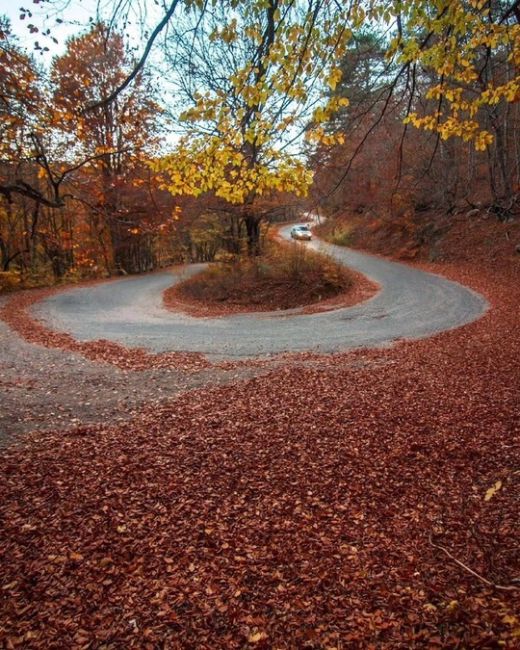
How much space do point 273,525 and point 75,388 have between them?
14.3 feet

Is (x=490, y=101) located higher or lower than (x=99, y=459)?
higher

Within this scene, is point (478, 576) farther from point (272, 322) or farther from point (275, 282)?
point (275, 282)

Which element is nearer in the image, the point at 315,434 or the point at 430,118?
the point at 315,434

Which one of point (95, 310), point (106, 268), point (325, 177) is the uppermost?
point (325, 177)

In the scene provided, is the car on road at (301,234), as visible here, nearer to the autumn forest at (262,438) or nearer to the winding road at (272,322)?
the winding road at (272,322)

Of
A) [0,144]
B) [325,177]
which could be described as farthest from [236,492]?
[325,177]

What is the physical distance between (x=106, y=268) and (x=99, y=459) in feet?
74.5

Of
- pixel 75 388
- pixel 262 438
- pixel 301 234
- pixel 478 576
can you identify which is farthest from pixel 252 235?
pixel 478 576

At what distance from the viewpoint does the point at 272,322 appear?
11.3m

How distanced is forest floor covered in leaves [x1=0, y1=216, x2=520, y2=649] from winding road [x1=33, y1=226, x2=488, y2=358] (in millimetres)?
3429

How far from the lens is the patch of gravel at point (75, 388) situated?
16.2 feet

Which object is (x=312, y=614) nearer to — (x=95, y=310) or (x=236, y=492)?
(x=236, y=492)

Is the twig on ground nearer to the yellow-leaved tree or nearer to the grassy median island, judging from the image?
the yellow-leaved tree

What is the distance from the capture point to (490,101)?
427 centimetres
